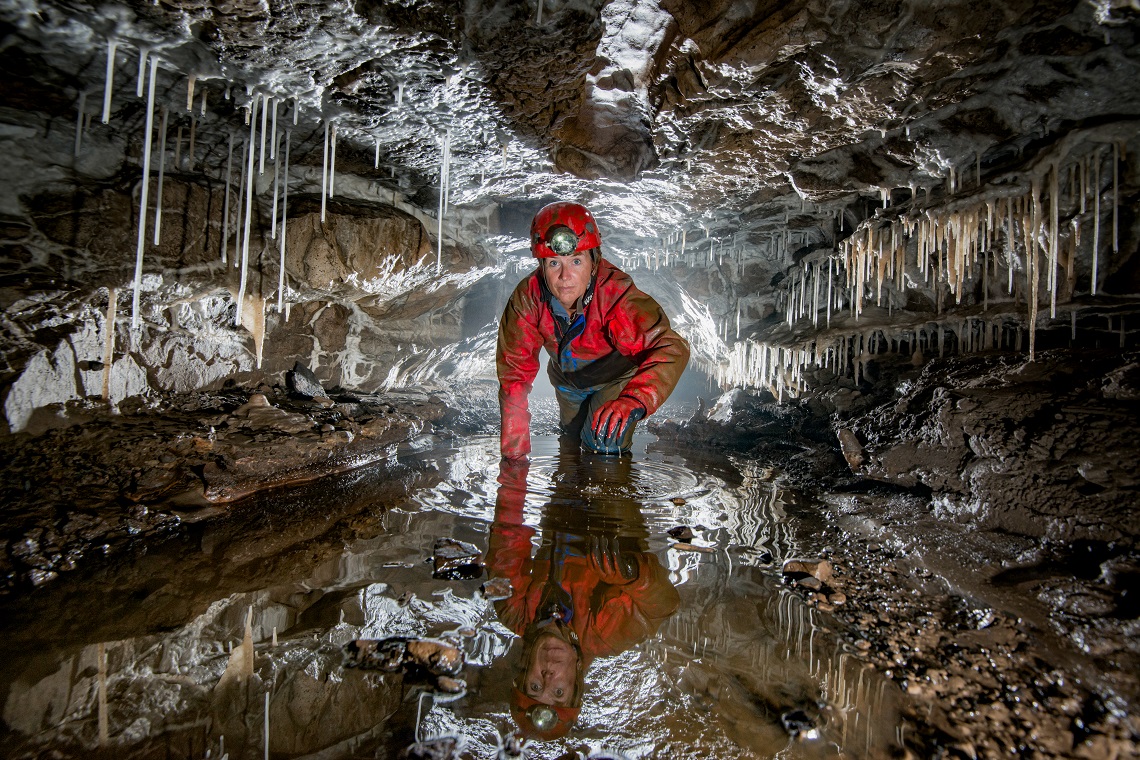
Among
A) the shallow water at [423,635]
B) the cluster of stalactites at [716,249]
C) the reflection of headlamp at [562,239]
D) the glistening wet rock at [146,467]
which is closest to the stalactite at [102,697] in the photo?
the shallow water at [423,635]

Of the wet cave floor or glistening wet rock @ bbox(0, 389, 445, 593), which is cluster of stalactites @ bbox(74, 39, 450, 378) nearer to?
glistening wet rock @ bbox(0, 389, 445, 593)

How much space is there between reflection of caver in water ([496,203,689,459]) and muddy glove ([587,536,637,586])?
166cm

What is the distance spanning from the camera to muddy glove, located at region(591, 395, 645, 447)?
177 inches

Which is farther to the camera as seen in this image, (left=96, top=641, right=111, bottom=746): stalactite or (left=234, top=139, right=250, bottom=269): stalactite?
(left=234, top=139, right=250, bottom=269): stalactite

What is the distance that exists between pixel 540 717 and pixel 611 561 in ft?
4.00

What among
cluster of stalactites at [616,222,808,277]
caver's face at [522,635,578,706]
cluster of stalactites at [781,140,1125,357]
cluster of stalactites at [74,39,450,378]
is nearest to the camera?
caver's face at [522,635,578,706]

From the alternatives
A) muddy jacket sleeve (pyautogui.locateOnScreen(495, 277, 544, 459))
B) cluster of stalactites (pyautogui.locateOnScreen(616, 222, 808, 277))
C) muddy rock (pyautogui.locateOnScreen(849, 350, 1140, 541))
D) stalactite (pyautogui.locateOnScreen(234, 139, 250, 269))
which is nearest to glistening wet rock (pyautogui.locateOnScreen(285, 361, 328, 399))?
stalactite (pyautogui.locateOnScreen(234, 139, 250, 269))

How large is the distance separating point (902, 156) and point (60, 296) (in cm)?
827

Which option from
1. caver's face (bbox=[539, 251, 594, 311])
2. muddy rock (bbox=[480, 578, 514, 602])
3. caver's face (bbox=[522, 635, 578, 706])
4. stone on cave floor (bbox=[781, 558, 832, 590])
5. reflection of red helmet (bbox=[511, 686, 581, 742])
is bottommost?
reflection of red helmet (bbox=[511, 686, 581, 742])

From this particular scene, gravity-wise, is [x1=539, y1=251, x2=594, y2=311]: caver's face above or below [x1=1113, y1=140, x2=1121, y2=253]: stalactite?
below

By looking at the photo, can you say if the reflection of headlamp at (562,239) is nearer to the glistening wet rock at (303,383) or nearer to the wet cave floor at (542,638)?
the wet cave floor at (542,638)

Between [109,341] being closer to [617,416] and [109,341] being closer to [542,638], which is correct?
[617,416]

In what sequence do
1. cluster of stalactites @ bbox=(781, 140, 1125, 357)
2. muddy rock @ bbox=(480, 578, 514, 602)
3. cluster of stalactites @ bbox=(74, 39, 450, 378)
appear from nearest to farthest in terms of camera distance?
muddy rock @ bbox=(480, 578, 514, 602) → cluster of stalactites @ bbox=(74, 39, 450, 378) → cluster of stalactites @ bbox=(781, 140, 1125, 357)

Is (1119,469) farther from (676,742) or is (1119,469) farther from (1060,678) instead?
(676,742)
